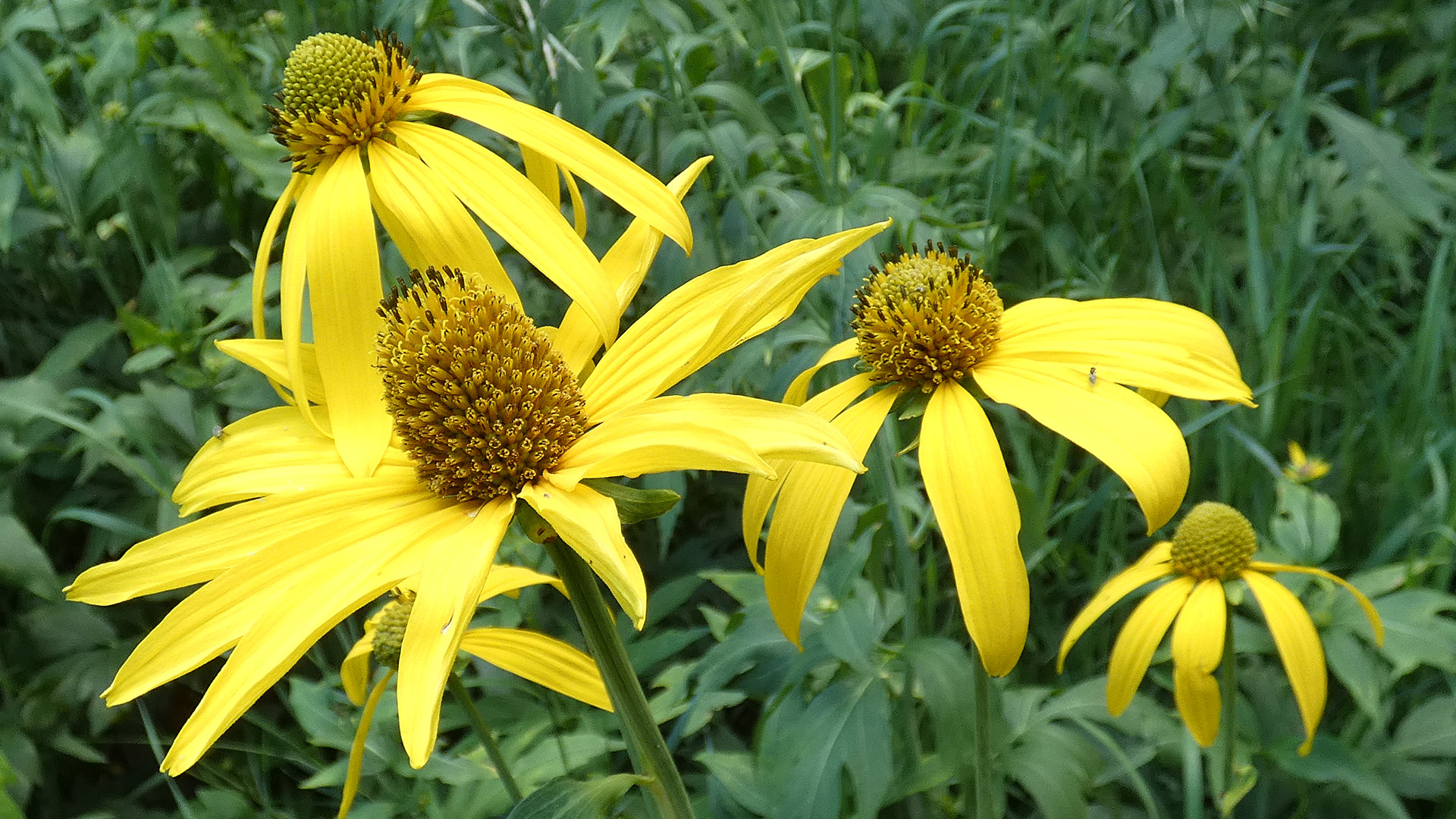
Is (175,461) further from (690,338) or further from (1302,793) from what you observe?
(1302,793)

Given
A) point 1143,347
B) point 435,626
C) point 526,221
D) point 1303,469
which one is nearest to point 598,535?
point 435,626

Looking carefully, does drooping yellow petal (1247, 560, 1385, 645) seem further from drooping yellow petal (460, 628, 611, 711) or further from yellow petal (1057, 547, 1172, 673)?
drooping yellow petal (460, 628, 611, 711)

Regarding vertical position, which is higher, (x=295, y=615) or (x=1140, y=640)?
(x=295, y=615)

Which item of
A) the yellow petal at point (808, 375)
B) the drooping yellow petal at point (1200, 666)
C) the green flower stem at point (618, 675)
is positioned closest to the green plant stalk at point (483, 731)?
the green flower stem at point (618, 675)

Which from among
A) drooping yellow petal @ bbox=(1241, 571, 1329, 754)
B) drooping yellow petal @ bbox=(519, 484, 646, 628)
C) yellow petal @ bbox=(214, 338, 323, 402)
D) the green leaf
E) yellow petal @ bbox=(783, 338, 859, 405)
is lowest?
drooping yellow petal @ bbox=(1241, 571, 1329, 754)

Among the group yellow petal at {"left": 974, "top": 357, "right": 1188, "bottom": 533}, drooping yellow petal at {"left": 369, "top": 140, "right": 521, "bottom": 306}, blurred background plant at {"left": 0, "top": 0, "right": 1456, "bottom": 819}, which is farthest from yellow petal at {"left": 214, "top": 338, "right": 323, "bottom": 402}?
yellow petal at {"left": 974, "top": 357, "right": 1188, "bottom": 533}

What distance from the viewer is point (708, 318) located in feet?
2.85

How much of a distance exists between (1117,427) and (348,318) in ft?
2.18

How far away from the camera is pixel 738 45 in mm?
2256

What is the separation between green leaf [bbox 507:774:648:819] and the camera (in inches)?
31.0

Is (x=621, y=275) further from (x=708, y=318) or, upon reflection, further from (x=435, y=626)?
(x=435, y=626)

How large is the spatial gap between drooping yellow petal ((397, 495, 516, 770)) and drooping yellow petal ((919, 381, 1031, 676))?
0.37 meters

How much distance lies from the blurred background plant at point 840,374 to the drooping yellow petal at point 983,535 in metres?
0.31

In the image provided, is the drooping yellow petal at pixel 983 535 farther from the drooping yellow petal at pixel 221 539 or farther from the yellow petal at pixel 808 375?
the drooping yellow petal at pixel 221 539
